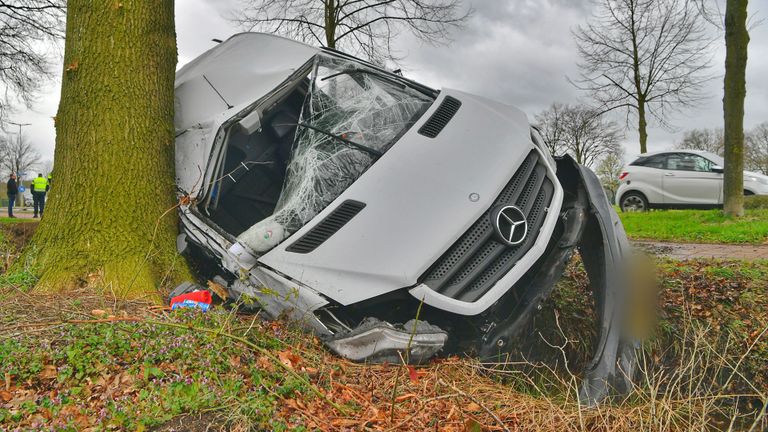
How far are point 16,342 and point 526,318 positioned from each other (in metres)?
2.64

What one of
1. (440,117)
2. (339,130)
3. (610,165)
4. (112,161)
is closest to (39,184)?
(112,161)

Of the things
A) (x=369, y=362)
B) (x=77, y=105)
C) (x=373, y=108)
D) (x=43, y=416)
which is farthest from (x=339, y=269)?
(x=77, y=105)

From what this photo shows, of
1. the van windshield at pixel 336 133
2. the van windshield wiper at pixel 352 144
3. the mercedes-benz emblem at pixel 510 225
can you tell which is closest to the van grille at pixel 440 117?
the van windshield at pixel 336 133

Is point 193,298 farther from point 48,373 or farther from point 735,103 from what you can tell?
point 735,103

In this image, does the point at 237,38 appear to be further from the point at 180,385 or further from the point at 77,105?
the point at 180,385

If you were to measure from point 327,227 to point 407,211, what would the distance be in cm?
49

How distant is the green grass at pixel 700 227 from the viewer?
7.75 metres

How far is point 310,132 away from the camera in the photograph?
11.8 ft

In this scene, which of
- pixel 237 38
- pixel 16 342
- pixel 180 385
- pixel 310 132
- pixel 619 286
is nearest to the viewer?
pixel 180 385

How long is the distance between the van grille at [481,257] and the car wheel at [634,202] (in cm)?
1057

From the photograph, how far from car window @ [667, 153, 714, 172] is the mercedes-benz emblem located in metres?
10.7

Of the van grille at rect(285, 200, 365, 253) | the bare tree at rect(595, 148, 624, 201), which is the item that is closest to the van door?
the van grille at rect(285, 200, 365, 253)

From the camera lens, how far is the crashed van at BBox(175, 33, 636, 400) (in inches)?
114

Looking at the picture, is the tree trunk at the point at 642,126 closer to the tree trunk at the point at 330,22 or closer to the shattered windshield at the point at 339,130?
the tree trunk at the point at 330,22
